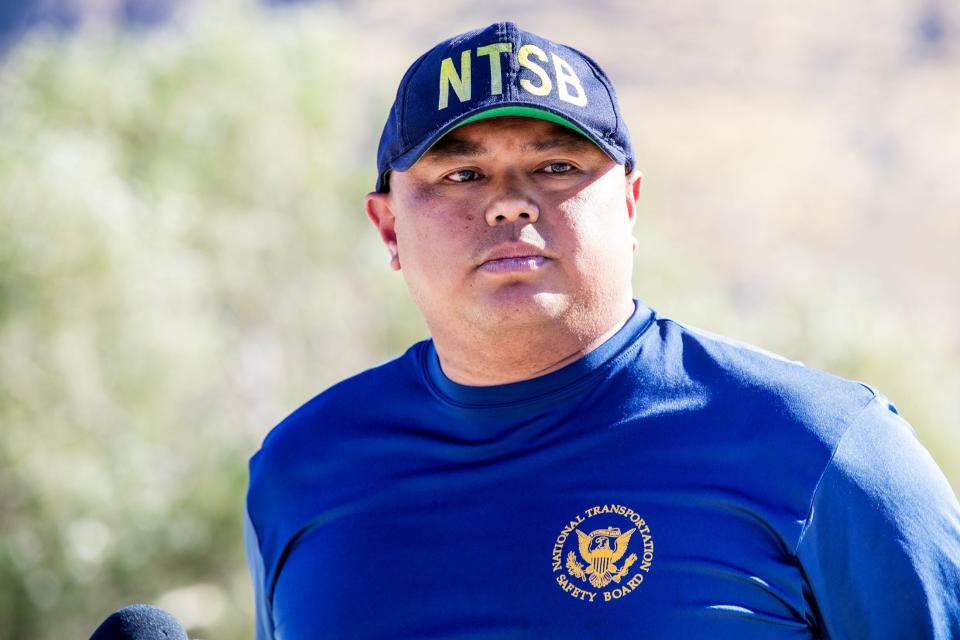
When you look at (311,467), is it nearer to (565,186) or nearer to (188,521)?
(565,186)

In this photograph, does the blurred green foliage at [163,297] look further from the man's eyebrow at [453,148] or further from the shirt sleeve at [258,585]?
the man's eyebrow at [453,148]

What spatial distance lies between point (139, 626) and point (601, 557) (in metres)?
0.71

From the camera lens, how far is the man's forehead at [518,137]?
2170 millimetres

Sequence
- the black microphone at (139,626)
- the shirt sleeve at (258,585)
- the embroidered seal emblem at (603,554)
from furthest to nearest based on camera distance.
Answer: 1. the shirt sleeve at (258,585)
2. the embroidered seal emblem at (603,554)
3. the black microphone at (139,626)

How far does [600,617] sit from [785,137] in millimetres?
39005

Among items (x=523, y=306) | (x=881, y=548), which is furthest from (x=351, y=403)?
(x=881, y=548)

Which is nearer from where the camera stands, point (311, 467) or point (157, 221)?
point (311, 467)

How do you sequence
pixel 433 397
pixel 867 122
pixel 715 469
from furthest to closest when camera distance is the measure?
pixel 867 122, pixel 433 397, pixel 715 469

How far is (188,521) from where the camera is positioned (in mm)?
13680

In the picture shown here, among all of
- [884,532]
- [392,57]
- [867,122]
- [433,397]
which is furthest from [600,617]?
[392,57]

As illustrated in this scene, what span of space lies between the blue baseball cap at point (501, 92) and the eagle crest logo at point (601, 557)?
0.66 metres

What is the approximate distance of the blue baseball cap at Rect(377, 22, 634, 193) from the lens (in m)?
2.13

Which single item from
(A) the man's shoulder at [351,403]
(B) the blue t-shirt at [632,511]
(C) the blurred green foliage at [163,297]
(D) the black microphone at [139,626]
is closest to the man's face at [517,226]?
(B) the blue t-shirt at [632,511]

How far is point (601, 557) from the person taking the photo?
1.97 metres
